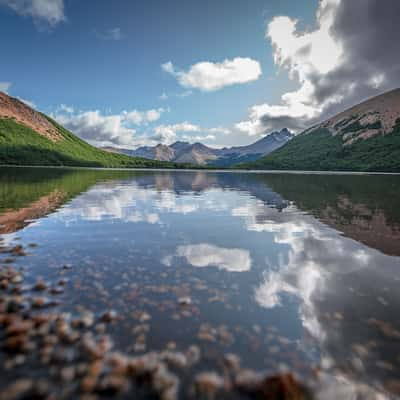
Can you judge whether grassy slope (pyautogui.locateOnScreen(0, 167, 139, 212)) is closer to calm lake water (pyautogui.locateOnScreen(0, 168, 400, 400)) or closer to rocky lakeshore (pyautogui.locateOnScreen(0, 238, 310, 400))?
calm lake water (pyautogui.locateOnScreen(0, 168, 400, 400))

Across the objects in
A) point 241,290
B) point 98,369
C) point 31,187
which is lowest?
point 241,290

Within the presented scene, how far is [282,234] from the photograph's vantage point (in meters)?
22.2

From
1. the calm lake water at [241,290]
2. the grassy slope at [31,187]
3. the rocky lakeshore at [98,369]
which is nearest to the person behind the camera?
the rocky lakeshore at [98,369]

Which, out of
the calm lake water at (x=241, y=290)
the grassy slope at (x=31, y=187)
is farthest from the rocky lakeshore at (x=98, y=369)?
the grassy slope at (x=31, y=187)

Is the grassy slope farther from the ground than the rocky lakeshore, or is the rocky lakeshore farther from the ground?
the grassy slope

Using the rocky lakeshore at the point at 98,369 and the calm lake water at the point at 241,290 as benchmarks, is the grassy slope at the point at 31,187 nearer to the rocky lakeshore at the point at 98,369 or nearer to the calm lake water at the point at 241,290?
the calm lake water at the point at 241,290

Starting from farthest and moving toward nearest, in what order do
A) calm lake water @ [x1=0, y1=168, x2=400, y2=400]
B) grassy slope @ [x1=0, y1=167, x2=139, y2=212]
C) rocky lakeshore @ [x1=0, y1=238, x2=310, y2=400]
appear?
grassy slope @ [x1=0, y1=167, x2=139, y2=212], calm lake water @ [x1=0, y1=168, x2=400, y2=400], rocky lakeshore @ [x1=0, y1=238, x2=310, y2=400]

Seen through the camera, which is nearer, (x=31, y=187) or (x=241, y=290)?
(x=241, y=290)

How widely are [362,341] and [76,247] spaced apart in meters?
17.0

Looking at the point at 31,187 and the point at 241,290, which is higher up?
the point at 31,187

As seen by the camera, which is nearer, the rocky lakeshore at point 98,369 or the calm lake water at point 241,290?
the rocky lakeshore at point 98,369

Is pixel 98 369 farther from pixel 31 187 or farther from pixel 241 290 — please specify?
pixel 31 187

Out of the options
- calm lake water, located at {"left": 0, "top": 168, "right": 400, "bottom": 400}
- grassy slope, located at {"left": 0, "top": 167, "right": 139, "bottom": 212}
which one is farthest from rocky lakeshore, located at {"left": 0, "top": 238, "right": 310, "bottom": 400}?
grassy slope, located at {"left": 0, "top": 167, "right": 139, "bottom": 212}

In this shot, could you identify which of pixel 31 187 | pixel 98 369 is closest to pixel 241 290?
pixel 98 369
